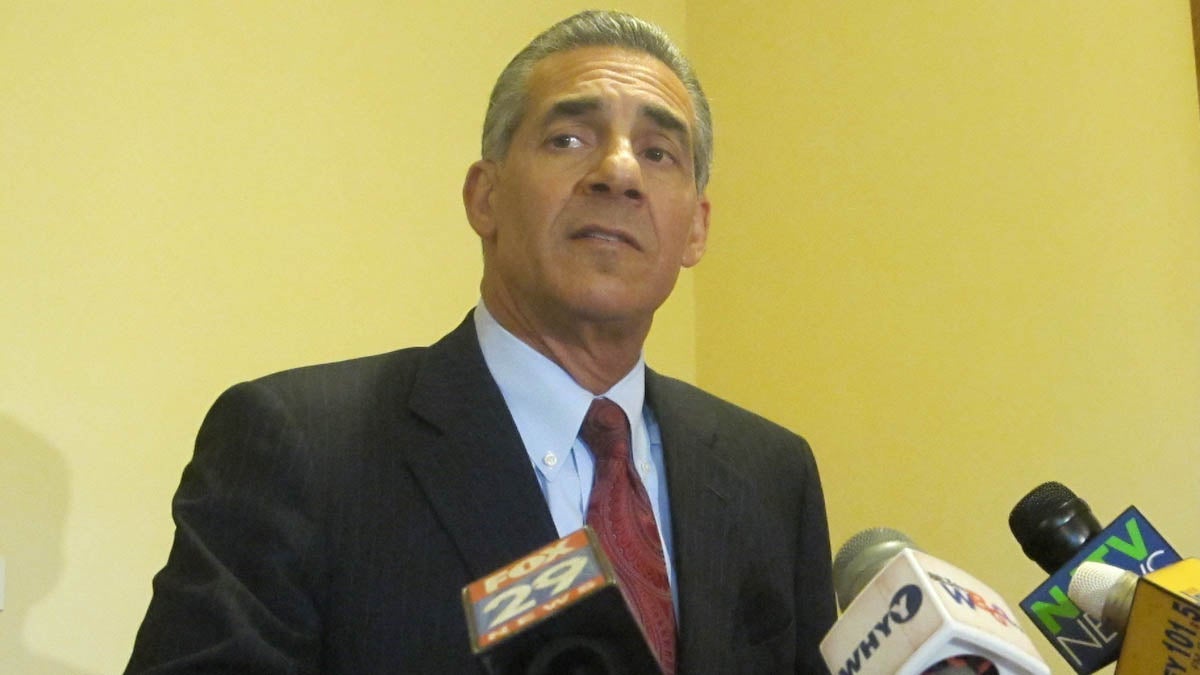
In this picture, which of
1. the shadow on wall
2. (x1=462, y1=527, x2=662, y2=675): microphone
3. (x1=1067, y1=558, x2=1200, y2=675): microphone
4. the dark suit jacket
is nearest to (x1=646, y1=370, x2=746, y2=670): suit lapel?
the dark suit jacket

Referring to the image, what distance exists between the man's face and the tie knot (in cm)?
11

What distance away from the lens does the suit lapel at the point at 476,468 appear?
123 centimetres

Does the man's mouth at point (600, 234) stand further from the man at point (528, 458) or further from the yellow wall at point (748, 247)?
the yellow wall at point (748, 247)

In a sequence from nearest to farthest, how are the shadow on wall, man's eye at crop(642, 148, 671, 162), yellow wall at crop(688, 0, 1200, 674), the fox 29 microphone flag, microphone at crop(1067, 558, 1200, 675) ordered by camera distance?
the fox 29 microphone flag < microphone at crop(1067, 558, 1200, 675) < man's eye at crop(642, 148, 671, 162) < the shadow on wall < yellow wall at crop(688, 0, 1200, 674)

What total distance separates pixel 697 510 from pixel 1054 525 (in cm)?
45

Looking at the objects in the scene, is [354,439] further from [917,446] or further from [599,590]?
[917,446]

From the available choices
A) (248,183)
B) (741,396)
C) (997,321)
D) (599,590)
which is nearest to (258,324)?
(248,183)

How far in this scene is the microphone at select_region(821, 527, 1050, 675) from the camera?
27.9 inches

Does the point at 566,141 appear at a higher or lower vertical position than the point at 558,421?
higher

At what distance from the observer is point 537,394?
140 centimetres

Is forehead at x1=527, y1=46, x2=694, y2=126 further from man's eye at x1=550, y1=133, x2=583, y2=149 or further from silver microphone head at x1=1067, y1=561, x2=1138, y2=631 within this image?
silver microphone head at x1=1067, y1=561, x2=1138, y2=631

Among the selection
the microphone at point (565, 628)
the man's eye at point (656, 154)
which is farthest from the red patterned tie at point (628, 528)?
the microphone at point (565, 628)

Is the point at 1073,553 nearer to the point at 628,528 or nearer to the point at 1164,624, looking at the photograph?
the point at 1164,624

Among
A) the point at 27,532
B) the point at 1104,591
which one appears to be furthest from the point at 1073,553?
the point at 27,532
